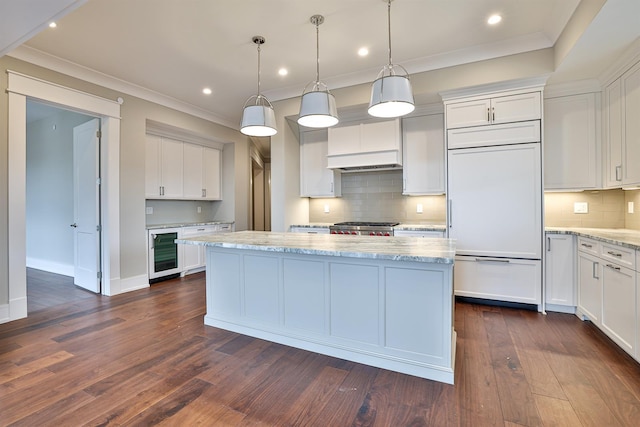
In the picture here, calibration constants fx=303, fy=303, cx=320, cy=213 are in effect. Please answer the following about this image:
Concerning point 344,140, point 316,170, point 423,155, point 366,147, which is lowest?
point 316,170

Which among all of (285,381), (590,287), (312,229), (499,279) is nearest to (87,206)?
(312,229)

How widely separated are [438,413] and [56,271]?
6.31m

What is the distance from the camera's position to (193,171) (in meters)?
5.42

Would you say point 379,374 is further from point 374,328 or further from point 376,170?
point 376,170

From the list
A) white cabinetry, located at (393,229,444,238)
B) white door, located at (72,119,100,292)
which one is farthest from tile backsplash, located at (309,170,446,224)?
white door, located at (72,119,100,292)

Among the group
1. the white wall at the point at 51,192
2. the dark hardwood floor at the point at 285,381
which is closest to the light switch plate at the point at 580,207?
the dark hardwood floor at the point at 285,381

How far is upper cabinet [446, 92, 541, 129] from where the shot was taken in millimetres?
3199

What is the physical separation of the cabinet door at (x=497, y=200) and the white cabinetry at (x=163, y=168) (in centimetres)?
426

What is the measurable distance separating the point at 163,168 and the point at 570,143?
555cm

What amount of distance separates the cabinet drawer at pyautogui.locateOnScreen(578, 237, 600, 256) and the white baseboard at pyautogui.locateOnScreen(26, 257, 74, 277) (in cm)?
694

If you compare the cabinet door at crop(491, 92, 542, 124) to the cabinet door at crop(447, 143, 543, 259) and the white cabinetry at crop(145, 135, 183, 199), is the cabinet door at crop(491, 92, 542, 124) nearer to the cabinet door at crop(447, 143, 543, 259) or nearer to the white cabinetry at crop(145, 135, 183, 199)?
the cabinet door at crop(447, 143, 543, 259)

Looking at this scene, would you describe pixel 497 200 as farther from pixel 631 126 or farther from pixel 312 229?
pixel 312 229

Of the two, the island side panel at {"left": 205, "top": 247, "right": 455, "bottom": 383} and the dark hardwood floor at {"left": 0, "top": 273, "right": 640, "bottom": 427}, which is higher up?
the island side panel at {"left": 205, "top": 247, "right": 455, "bottom": 383}

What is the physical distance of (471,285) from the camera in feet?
11.6
